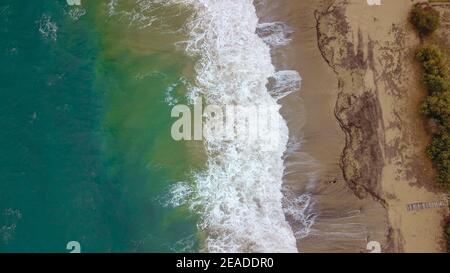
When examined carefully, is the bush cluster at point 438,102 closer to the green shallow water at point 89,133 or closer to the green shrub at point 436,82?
the green shrub at point 436,82

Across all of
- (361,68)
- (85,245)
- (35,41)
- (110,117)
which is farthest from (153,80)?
(361,68)

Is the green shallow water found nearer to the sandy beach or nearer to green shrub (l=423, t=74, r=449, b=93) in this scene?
the sandy beach

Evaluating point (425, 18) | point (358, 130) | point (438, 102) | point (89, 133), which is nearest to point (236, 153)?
point (358, 130)

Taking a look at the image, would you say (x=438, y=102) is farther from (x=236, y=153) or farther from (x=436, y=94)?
(x=236, y=153)

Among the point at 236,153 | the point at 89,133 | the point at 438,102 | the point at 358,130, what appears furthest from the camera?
the point at 236,153
